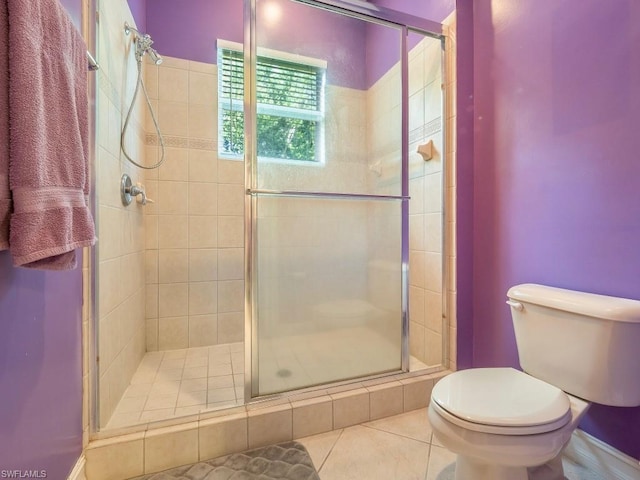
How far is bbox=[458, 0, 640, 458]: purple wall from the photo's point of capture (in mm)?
1047

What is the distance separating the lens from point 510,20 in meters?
1.46

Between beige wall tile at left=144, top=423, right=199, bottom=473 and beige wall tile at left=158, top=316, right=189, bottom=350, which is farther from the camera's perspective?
beige wall tile at left=158, top=316, right=189, bottom=350

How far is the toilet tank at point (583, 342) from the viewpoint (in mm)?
944

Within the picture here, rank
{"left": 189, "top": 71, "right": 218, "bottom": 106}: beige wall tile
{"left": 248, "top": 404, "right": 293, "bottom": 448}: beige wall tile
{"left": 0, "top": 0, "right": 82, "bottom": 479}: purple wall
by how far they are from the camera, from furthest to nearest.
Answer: {"left": 189, "top": 71, "right": 218, "bottom": 106}: beige wall tile, {"left": 248, "top": 404, "right": 293, "bottom": 448}: beige wall tile, {"left": 0, "top": 0, "right": 82, "bottom": 479}: purple wall

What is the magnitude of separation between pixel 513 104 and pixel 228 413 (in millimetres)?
1949

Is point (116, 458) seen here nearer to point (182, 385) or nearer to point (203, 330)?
point (182, 385)

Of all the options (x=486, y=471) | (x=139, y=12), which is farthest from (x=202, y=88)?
(x=486, y=471)

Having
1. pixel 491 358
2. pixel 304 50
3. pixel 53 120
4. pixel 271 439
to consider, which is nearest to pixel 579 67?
pixel 304 50

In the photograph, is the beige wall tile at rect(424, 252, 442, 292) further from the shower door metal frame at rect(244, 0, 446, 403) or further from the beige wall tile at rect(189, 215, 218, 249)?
the beige wall tile at rect(189, 215, 218, 249)

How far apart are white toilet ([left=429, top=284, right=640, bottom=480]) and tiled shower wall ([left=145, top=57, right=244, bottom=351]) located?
1.77 meters

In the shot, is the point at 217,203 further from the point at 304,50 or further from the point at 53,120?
the point at 53,120

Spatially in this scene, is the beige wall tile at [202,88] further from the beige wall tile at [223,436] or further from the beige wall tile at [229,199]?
the beige wall tile at [223,436]

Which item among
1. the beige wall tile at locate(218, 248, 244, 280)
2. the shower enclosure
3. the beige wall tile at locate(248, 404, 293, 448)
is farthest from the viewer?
the beige wall tile at locate(218, 248, 244, 280)

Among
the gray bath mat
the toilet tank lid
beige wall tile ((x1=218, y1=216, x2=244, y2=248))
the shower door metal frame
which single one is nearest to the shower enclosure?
the shower door metal frame
